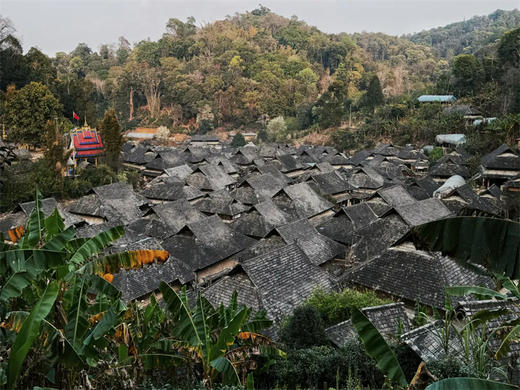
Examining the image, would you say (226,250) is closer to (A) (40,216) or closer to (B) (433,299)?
(B) (433,299)

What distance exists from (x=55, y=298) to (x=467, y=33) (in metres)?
189

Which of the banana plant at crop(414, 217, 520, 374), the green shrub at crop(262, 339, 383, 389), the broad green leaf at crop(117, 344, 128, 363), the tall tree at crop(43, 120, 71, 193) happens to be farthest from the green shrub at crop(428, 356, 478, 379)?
the tall tree at crop(43, 120, 71, 193)

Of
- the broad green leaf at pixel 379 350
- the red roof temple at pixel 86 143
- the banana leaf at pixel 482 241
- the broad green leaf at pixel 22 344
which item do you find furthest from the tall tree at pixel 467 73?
the broad green leaf at pixel 22 344

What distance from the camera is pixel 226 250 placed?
20.8 metres

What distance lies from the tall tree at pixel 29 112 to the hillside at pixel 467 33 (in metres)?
112

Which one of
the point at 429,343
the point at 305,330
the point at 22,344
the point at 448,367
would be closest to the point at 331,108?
the point at 305,330

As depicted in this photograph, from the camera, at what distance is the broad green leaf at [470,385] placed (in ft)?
13.8

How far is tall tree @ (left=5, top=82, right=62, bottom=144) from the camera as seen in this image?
35625 mm

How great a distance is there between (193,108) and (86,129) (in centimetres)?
5102

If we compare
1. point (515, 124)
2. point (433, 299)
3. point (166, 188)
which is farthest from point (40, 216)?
point (515, 124)

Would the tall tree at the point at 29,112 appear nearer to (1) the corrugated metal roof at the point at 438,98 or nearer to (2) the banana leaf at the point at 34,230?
(2) the banana leaf at the point at 34,230

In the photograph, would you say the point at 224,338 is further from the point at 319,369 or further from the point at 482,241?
the point at 482,241

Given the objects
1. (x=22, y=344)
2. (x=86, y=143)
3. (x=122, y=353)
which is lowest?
(x=122, y=353)

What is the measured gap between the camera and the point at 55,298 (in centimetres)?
543
